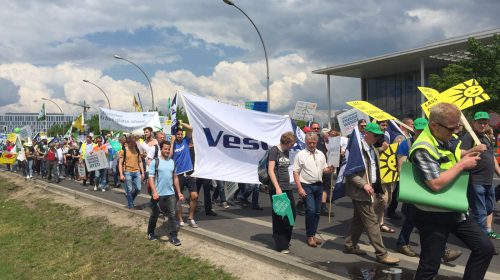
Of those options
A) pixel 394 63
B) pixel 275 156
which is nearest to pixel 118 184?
pixel 275 156

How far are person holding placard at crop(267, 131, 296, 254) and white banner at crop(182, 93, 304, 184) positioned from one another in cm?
234

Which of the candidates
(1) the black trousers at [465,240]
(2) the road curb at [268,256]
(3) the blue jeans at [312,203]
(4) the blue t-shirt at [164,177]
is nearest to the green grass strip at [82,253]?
(2) the road curb at [268,256]

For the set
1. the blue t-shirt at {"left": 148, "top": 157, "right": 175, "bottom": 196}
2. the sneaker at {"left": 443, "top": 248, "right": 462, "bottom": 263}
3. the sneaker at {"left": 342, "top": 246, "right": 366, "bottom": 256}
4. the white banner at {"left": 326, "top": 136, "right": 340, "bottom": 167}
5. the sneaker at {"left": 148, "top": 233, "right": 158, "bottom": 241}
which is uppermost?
the white banner at {"left": 326, "top": 136, "right": 340, "bottom": 167}

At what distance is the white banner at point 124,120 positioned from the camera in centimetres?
1633

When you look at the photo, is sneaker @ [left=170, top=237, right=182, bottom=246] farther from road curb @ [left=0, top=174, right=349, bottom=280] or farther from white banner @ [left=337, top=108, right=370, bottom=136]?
white banner @ [left=337, top=108, right=370, bottom=136]

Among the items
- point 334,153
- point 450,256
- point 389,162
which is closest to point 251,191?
point 334,153

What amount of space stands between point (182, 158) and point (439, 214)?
5264 millimetres

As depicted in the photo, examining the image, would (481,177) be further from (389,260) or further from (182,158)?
(182,158)

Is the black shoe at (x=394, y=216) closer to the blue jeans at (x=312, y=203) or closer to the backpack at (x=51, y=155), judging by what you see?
the blue jeans at (x=312, y=203)

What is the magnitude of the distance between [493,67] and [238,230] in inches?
950

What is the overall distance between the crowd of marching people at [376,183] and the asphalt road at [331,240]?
18 centimetres

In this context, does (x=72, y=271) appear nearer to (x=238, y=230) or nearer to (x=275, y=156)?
(x=238, y=230)

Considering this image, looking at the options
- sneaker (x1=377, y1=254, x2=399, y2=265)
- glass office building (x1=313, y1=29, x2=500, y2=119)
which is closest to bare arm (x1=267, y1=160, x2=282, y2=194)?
sneaker (x1=377, y1=254, x2=399, y2=265)

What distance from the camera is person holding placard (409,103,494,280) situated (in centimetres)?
341
